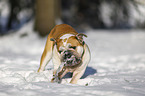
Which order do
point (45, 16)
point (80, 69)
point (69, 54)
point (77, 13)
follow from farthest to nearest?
point (77, 13)
point (45, 16)
point (80, 69)
point (69, 54)

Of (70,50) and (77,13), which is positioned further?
(77,13)

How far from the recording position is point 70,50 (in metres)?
3.45

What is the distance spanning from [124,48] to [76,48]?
22.1 ft

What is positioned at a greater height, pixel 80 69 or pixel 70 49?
pixel 70 49

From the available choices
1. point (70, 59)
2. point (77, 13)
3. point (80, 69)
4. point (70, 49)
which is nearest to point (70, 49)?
point (70, 49)

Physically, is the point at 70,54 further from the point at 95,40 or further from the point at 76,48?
the point at 95,40

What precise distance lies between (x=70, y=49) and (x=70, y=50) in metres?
0.02

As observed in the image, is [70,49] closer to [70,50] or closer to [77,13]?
[70,50]

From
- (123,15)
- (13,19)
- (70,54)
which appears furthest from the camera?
(123,15)

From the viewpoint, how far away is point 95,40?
10.3 m

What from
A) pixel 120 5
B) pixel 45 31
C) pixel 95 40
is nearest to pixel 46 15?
pixel 45 31

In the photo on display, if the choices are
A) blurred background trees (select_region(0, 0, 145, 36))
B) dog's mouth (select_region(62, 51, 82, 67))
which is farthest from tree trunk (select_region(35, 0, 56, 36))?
dog's mouth (select_region(62, 51, 82, 67))

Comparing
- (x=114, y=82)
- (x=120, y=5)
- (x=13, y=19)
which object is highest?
(x=120, y=5)

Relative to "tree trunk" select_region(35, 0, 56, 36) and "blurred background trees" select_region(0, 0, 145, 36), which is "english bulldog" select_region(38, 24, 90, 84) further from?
"blurred background trees" select_region(0, 0, 145, 36)
